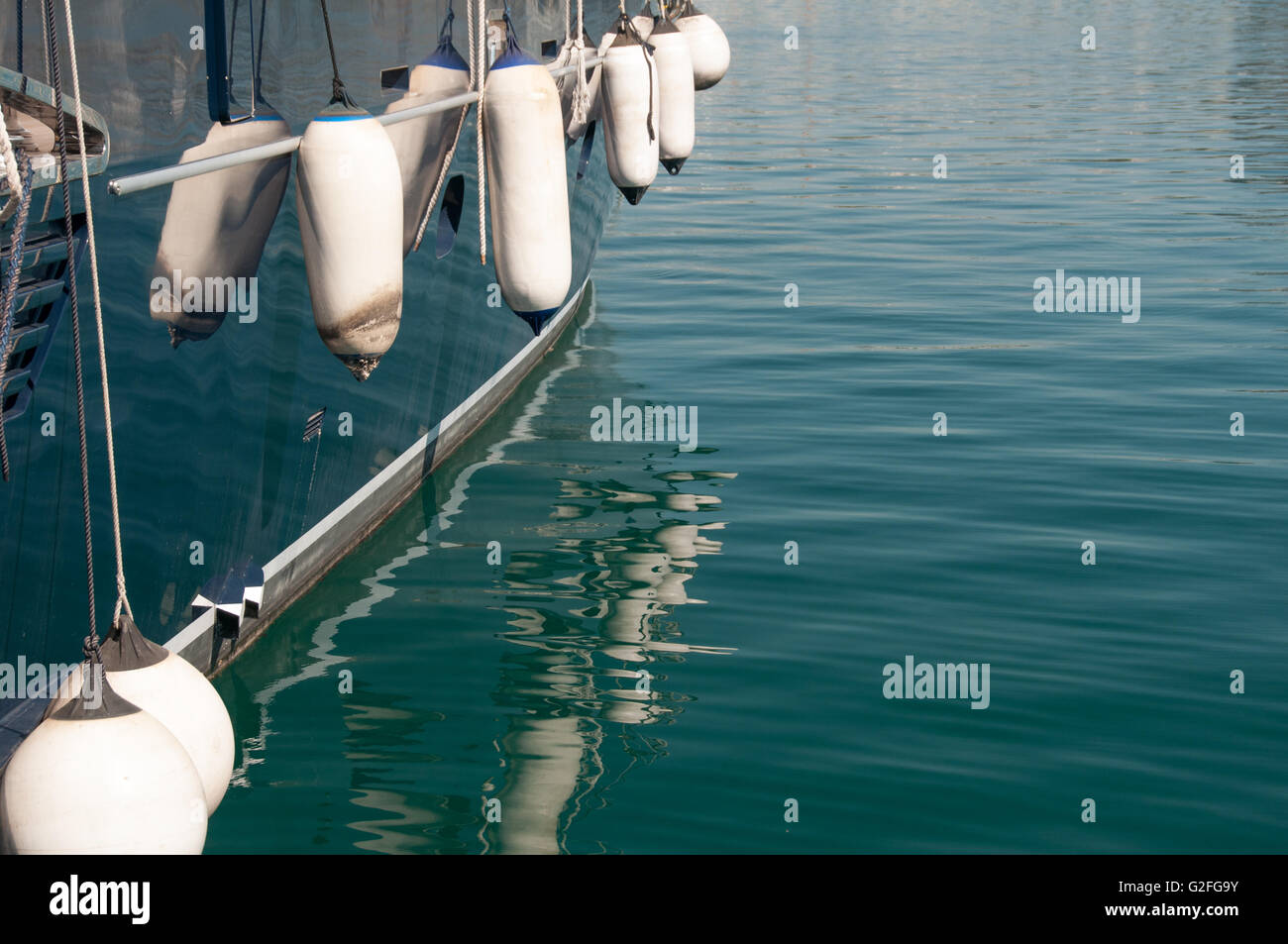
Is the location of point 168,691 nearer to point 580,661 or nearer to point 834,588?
point 580,661

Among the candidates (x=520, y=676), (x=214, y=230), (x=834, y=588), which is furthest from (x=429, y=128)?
(x=834, y=588)

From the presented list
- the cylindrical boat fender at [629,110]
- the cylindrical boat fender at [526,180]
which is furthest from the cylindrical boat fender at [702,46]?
the cylindrical boat fender at [526,180]

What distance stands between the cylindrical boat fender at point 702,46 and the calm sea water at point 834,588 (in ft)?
6.65

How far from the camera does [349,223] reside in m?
4.99

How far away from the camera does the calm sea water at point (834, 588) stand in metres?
5.32

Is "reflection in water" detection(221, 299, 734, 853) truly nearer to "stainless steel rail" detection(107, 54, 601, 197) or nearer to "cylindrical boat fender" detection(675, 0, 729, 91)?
"stainless steel rail" detection(107, 54, 601, 197)

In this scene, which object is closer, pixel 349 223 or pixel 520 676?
pixel 349 223

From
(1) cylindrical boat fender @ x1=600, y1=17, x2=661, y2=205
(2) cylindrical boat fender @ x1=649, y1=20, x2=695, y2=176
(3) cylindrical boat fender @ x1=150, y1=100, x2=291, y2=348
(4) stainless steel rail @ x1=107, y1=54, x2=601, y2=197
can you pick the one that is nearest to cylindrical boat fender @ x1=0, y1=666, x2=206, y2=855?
(4) stainless steel rail @ x1=107, y1=54, x2=601, y2=197

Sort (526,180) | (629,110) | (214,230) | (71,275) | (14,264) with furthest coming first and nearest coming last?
1. (629,110)
2. (526,180)
3. (214,230)
4. (71,275)
5. (14,264)

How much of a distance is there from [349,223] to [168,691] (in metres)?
1.89

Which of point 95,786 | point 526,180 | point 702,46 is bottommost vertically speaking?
point 95,786

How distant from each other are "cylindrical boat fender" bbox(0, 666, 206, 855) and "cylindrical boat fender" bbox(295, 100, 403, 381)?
80.8 inches
